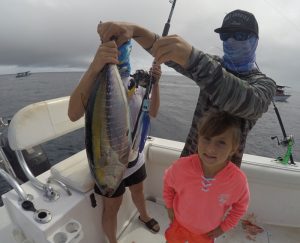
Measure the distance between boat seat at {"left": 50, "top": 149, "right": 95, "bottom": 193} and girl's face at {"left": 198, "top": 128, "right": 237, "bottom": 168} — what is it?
1.05m

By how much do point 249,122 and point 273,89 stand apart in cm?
39

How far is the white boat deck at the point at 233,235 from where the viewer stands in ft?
8.54

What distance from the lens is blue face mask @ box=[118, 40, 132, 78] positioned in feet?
4.95

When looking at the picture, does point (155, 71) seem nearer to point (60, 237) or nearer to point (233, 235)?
point (60, 237)

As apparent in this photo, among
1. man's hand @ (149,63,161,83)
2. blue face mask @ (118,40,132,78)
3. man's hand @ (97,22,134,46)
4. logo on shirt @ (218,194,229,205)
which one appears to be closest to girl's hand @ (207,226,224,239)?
logo on shirt @ (218,194,229,205)

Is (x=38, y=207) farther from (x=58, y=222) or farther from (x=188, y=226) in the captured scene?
(x=188, y=226)

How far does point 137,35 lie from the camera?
4.93 feet

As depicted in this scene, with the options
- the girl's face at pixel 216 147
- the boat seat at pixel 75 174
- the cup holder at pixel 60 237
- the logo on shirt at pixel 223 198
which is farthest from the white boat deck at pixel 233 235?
the girl's face at pixel 216 147

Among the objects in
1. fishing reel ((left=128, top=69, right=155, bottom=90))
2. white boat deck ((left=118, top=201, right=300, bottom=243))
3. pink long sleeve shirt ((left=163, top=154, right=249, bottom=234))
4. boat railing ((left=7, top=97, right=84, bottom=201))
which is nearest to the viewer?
pink long sleeve shirt ((left=163, top=154, right=249, bottom=234))

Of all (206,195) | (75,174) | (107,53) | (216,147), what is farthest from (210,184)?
(75,174)

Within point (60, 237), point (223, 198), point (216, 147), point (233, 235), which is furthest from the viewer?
point (233, 235)

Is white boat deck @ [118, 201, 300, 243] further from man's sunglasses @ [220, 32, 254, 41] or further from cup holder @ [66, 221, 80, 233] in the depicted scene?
man's sunglasses @ [220, 32, 254, 41]

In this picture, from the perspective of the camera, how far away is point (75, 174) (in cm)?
212

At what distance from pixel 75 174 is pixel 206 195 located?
1142 millimetres
